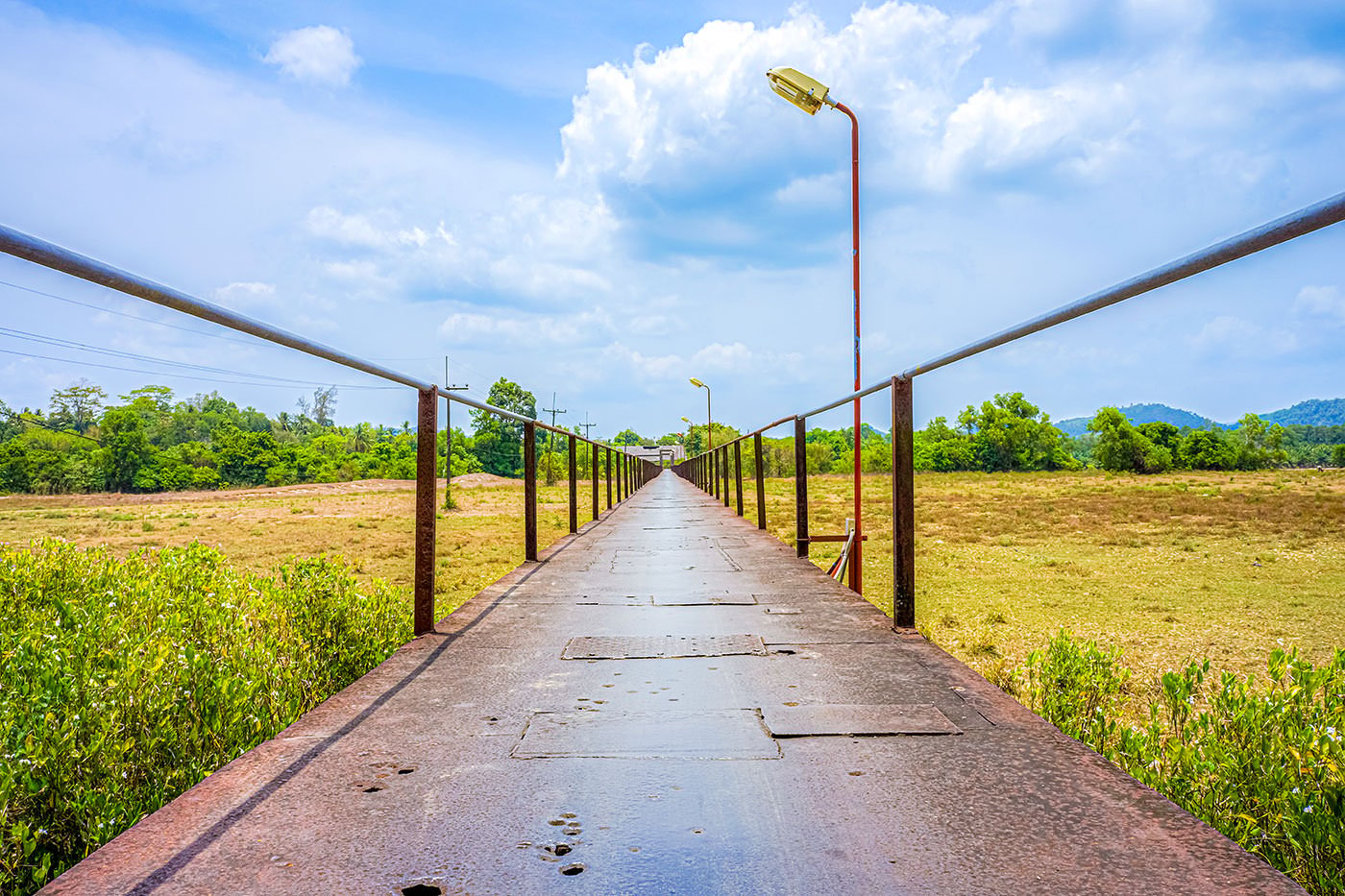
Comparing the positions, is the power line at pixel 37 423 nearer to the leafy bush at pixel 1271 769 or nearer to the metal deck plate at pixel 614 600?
the metal deck plate at pixel 614 600

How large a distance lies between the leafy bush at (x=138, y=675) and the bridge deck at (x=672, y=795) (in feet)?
1.13

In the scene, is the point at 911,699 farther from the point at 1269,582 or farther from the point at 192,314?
the point at 1269,582

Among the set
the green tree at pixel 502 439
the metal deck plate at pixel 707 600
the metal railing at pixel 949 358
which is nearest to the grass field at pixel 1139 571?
the metal railing at pixel 949 358

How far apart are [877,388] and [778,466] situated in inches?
1533

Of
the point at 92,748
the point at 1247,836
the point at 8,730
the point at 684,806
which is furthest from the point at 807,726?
the point at 8,730

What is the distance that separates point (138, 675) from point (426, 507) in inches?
36.0

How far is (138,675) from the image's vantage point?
2.16 m

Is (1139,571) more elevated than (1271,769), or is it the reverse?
(1271,769)

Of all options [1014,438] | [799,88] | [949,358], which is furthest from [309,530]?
[1014,438]

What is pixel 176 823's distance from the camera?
4.43ft

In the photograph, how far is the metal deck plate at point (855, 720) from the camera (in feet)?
5.90

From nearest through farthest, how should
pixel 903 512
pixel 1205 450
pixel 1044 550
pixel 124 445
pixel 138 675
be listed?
pixel 138 675, pixel 903 512, pixel 1205 450, pixel 124 445, pixel 1044 550

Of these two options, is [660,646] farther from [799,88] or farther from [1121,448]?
[1121,448]

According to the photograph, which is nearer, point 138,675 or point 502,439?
point 138,675
